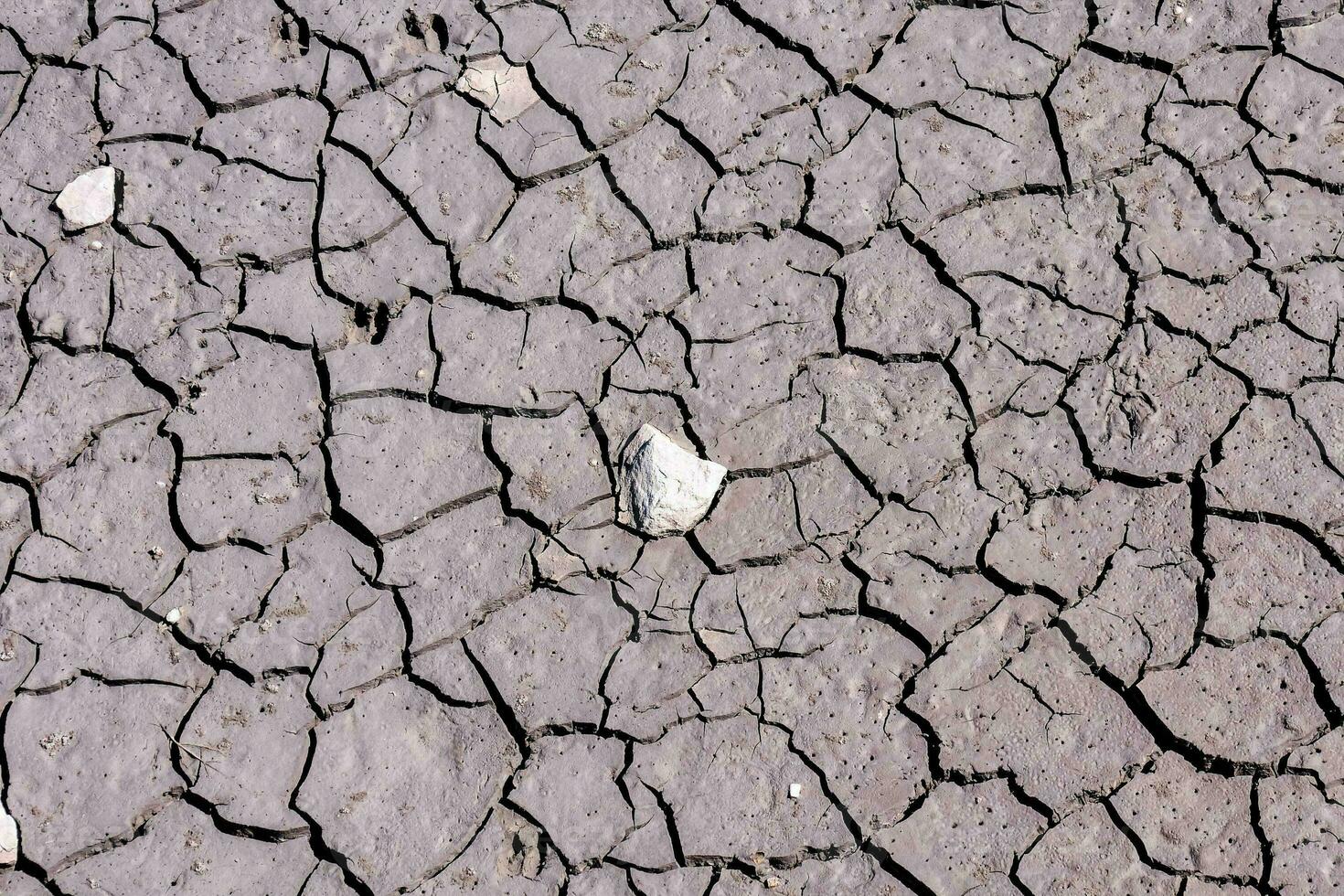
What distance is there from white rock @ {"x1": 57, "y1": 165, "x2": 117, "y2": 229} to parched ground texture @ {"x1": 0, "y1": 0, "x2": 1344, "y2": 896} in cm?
3

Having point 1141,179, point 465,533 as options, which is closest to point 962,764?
point 465,533

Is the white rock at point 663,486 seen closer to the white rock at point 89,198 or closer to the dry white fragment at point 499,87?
the dry white fragment at point 499,87

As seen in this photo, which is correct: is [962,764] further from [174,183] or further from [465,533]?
[174,183]

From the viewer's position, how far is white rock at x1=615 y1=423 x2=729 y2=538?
2.59 meters

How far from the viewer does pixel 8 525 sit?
8.52 ft

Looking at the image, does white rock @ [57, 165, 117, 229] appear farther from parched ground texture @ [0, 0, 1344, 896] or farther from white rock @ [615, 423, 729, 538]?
white rock @ [615, 423, 729, 538]

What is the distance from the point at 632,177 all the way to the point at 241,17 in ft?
3.93

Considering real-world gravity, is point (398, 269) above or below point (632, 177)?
below

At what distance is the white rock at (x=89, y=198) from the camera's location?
2.85 metres

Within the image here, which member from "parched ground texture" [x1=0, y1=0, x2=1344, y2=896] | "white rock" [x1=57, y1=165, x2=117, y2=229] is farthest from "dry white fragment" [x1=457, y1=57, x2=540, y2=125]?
"white rock" [x1=57, y1=165, x2=117, y2=229]

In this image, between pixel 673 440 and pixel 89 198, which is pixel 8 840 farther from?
pixel 673 440

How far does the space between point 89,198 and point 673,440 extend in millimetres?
1667

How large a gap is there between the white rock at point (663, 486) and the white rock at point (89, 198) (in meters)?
1.54

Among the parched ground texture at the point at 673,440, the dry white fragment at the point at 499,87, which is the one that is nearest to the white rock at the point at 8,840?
the parched ground texture at the point at 673,440
